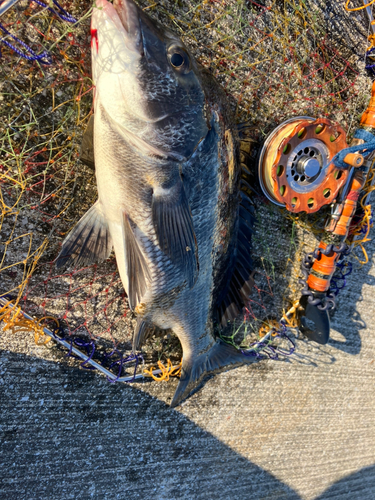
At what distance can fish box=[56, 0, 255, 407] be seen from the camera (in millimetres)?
1126

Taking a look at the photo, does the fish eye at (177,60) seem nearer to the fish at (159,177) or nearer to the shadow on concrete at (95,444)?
the fish at (159,177)

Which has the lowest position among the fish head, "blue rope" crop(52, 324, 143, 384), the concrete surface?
the concrete surface

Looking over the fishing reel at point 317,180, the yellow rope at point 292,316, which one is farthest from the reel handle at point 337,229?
the yellow rope at point 292,316

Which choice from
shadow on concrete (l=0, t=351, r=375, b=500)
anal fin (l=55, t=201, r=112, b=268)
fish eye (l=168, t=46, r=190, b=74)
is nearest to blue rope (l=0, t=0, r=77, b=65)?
fish eye (l=168, t=46, r=190, b=74)

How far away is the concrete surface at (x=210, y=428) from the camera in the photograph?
1640 millimetres

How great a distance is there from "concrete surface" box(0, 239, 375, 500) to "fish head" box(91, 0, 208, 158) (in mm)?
1255

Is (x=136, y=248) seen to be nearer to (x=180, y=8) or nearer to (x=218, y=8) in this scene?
(x=180, y=8)

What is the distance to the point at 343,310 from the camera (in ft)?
8.36

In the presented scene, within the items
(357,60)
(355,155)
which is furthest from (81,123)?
(357,60)

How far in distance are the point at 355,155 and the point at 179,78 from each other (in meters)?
1.18

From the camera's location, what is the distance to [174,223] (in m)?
1.32

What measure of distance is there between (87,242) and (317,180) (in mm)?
1402

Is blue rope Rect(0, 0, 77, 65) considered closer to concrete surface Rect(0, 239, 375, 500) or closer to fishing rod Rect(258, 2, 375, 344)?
fishing rod Rect(258, 2, 375, 344)

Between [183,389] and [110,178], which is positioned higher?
[110,178]
